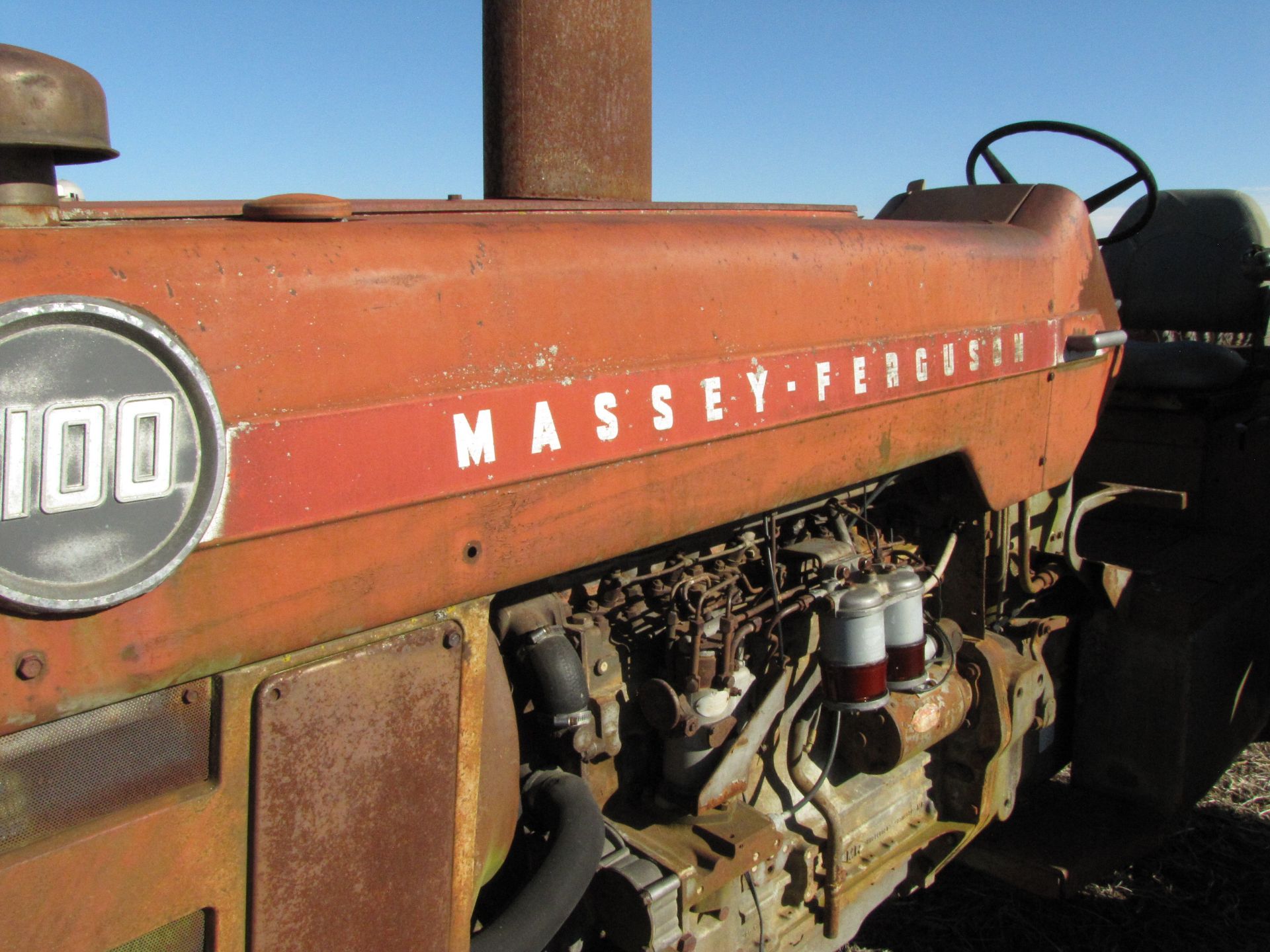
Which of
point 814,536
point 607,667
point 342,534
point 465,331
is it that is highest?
point 465,331

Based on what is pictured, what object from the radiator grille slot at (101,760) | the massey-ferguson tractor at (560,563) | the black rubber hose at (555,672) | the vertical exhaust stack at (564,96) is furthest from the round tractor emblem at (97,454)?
the vertical exhaust stack at (564,96)

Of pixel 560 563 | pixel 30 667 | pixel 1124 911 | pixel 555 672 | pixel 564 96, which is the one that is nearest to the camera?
pixel 30 667

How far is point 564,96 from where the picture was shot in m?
2.32

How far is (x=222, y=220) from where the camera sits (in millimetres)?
1392

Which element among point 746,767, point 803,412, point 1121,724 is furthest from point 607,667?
point 1121,724

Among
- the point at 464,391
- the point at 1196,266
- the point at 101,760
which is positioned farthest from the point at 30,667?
the point at 1196,266

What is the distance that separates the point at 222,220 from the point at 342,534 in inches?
17.6

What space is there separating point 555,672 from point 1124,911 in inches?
86.0

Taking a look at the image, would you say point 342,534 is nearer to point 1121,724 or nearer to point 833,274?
point 833,274

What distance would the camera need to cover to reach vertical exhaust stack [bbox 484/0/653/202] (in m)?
2.29

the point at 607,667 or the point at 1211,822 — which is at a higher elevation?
the point at 607,667

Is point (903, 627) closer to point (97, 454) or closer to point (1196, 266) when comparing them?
point (97, 454)

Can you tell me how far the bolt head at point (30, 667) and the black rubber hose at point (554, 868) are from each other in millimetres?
686

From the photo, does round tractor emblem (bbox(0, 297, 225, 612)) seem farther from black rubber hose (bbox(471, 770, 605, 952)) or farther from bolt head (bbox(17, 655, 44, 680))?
black rubber hose (bbox(471, 770, 605, 952))
